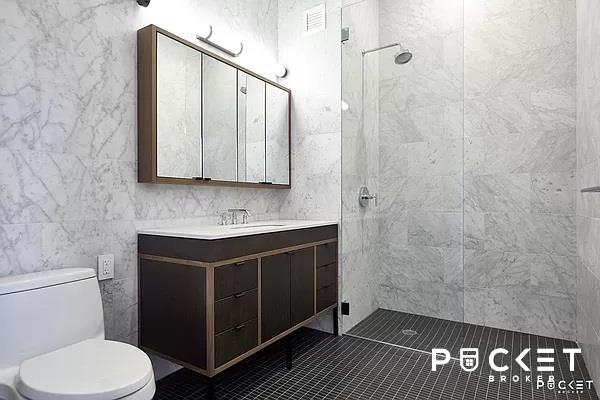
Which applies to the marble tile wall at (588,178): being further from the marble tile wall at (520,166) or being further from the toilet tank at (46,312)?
the toilet tank at (46,312)

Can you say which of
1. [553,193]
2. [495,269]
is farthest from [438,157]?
[495,269]

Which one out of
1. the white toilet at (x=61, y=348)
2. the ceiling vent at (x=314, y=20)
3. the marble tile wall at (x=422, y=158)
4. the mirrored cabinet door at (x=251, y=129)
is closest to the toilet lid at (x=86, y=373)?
the white toilet at (x=61, y=348)

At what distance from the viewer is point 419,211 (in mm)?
2871

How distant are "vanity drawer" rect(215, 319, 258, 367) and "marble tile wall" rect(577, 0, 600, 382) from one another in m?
1.70

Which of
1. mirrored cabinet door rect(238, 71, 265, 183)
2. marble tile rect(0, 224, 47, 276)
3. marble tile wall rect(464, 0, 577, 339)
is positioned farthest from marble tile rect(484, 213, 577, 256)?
marble tile rect(0, 224, 47, 276)

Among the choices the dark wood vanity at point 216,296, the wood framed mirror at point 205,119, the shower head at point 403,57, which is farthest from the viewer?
the shower head at point 403,57

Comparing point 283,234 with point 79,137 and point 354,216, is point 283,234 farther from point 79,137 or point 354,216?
point 79,137

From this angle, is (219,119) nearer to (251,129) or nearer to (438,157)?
(251,129)

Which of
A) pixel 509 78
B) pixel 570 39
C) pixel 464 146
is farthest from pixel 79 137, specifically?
pixel 570 39

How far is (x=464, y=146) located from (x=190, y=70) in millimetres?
2035

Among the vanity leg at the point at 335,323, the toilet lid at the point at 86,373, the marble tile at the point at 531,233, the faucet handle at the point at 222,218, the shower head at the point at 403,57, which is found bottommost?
the vanity leg at the point at 335,323

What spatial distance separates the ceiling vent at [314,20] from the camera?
9.07ft

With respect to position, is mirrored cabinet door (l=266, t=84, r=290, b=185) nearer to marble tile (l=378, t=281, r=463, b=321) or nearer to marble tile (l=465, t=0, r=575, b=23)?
marble tile (l=378, t=281, r=463, b=321)

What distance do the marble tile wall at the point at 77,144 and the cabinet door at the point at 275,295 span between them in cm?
63
